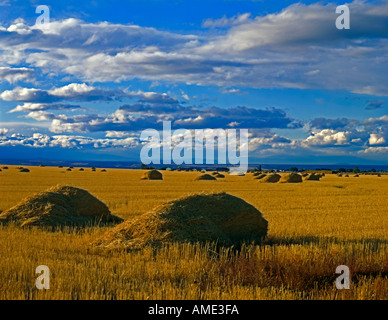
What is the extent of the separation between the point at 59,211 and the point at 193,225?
5.80 m

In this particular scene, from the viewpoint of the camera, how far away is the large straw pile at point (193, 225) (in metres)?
10.5

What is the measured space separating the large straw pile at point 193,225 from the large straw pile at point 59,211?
386cm

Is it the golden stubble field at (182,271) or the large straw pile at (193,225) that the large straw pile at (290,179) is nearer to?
the golden stubble field at (182,271)

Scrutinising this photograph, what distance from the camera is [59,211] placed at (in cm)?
1488

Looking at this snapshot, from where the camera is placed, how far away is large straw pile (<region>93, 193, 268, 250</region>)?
10.5 metres

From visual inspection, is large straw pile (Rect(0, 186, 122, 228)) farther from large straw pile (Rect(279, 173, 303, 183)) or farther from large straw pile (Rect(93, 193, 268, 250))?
large straw pile (Rect(279, 173, 303, 183))

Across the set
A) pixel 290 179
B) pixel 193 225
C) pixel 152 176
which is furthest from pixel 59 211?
pixel 152 176

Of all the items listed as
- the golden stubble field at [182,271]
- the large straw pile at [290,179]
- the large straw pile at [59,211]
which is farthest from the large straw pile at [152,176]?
the golden stubble field at [182,271]

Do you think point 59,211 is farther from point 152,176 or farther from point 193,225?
point 152,176

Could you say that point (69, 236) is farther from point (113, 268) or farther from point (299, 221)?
point (299, 221)

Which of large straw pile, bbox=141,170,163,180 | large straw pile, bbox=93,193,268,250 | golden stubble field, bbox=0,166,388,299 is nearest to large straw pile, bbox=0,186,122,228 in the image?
golden stubble field, bbox=0,166,388,299

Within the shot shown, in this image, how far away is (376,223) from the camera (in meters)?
16.2

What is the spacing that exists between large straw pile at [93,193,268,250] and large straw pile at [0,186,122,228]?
12.7 feet
